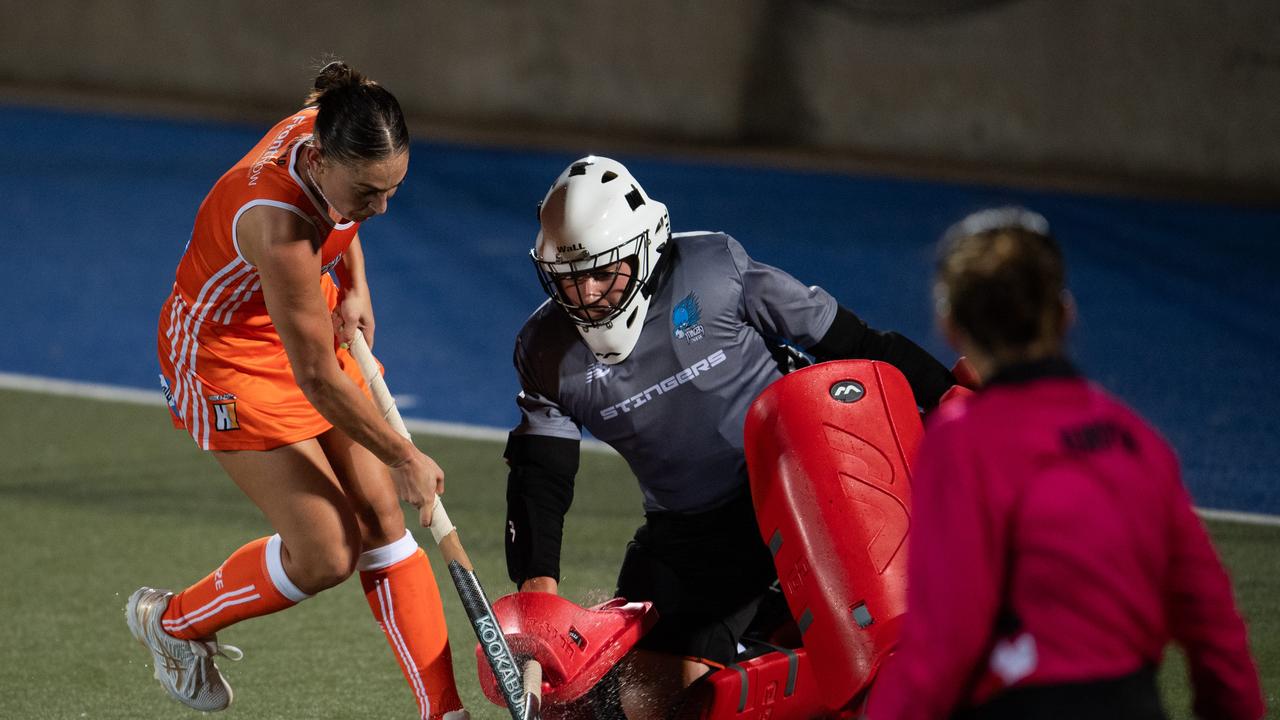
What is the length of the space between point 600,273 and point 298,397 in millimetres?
868

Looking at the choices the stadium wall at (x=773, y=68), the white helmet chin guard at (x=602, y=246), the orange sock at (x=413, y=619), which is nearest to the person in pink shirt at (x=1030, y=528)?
the white helmet chin guard at (x=602, y=246)

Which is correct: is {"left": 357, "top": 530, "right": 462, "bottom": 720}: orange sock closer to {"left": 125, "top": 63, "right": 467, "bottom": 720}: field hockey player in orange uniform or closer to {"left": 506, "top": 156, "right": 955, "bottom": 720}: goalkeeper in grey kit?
{"left": 125, "top": 63, "right": 467, "bottom": 720}: field hockey player in orange uniform

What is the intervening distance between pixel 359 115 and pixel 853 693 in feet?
5.46

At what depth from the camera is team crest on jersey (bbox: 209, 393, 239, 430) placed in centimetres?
391

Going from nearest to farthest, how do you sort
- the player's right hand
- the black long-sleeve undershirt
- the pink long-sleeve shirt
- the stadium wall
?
1. the pink long-sleeve shirt
2. the player's right hand
3. the black long-sleeve undershirt
4. the stadium wall

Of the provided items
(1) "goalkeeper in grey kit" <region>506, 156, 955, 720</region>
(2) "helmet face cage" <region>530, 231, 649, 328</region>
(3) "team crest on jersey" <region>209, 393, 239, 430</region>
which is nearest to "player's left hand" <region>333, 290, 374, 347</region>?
(3) "team crest on jersey" <region>209, 393, 239, 430</region>

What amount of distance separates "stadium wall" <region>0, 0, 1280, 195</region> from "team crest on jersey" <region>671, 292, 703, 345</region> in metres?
8.83

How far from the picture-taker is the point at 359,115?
345 cm

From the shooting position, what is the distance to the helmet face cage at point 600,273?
12.2 ft

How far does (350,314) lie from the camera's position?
165 inches

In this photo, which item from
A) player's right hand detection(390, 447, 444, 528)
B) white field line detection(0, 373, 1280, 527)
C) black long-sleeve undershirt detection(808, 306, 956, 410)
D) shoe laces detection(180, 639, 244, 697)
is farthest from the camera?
white field line detection(0, 373, 1280, 527)

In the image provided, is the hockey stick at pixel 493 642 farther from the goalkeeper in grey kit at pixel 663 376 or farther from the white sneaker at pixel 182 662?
the white sneaker at pixel 182 662

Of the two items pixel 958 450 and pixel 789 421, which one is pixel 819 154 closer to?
pixel 789 421

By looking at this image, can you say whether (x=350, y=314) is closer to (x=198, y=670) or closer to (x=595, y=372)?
(x=595, y=372)
